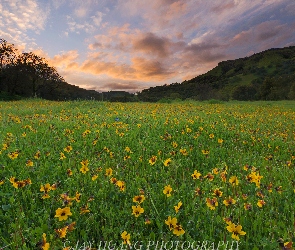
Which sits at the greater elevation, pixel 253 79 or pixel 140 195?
pixel 253 79

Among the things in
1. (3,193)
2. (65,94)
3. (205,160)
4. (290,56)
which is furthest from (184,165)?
(290,56)

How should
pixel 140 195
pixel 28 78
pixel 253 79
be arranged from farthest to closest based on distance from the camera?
pixel 253 79, pixel 28 78, pixel 140 195

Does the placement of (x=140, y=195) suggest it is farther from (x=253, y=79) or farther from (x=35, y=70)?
(x=253, y=79)

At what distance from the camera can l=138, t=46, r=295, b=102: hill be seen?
241 ft

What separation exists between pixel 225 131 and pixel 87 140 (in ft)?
14.2

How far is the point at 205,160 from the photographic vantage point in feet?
18.0

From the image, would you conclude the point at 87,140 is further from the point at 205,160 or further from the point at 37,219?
the point at 37,219

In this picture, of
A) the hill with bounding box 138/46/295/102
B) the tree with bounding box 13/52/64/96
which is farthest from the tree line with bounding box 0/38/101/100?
the hill with bounding box 138/46/295/102

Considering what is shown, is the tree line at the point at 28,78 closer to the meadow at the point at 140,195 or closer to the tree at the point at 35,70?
the tree at the point at 35,70

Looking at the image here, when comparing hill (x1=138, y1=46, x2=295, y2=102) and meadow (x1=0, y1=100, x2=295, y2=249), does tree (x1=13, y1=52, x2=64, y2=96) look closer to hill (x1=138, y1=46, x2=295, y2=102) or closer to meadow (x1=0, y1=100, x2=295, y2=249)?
hill (x1=138, y1=46, x2=295, y2=102)

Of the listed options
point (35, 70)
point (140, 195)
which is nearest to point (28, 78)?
point (35, 70)

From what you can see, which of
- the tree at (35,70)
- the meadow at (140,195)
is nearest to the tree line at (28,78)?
the tree at (35,70)

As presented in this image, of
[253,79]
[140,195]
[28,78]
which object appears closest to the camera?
[140,195]

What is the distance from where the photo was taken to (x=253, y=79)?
10656cm
